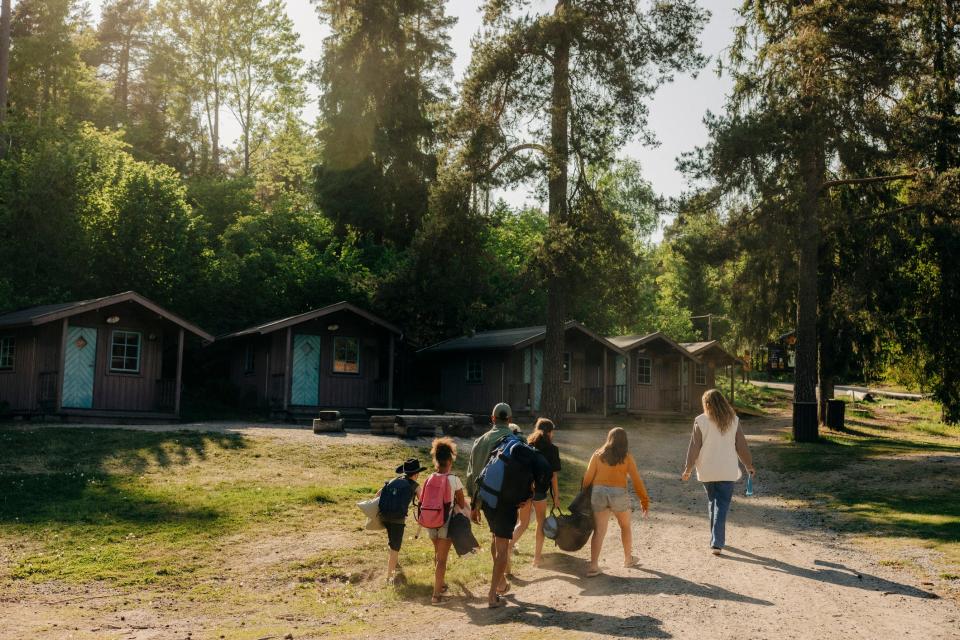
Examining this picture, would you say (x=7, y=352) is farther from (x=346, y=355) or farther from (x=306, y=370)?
(x=346, y=355)

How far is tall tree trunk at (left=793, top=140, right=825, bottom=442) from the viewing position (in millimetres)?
25562

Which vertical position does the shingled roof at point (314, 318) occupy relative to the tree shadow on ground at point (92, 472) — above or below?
above

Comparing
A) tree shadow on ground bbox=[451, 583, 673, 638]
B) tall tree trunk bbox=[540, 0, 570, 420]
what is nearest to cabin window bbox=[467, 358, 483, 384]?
tall tree trunk bbox=[540, 0, 570, 420]

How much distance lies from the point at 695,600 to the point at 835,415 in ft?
73.4

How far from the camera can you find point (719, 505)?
34.2 ft

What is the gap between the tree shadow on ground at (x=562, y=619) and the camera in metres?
7.53

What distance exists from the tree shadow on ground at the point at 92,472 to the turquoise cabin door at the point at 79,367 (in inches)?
149

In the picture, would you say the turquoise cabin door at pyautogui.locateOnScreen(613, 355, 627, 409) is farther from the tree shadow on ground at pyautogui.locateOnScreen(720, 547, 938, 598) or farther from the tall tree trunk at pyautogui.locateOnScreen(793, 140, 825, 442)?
the tree shadow on ground at pyautogui.locateOnScreen(720, 547, 938, 598)

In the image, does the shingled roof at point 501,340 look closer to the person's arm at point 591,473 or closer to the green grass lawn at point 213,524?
the green grass lawn at point 213,524

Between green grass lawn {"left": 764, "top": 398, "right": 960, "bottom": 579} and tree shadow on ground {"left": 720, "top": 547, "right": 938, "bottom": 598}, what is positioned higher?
green grass lawn {"left": 764, "top": 398, "right": 960, "bottom": 579}

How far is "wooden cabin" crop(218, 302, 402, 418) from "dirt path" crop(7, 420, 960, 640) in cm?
1820

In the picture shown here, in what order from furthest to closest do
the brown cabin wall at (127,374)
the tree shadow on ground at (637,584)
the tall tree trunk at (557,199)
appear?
the brown cabin wall at (127,374) → the tall tree trunk at (557,199) → the tree shadow on ground at (637,584)

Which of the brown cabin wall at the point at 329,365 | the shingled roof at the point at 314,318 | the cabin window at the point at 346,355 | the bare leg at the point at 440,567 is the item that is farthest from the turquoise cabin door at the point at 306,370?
the bare leg at the point at 440,567

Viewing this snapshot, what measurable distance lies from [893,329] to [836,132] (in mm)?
6069
